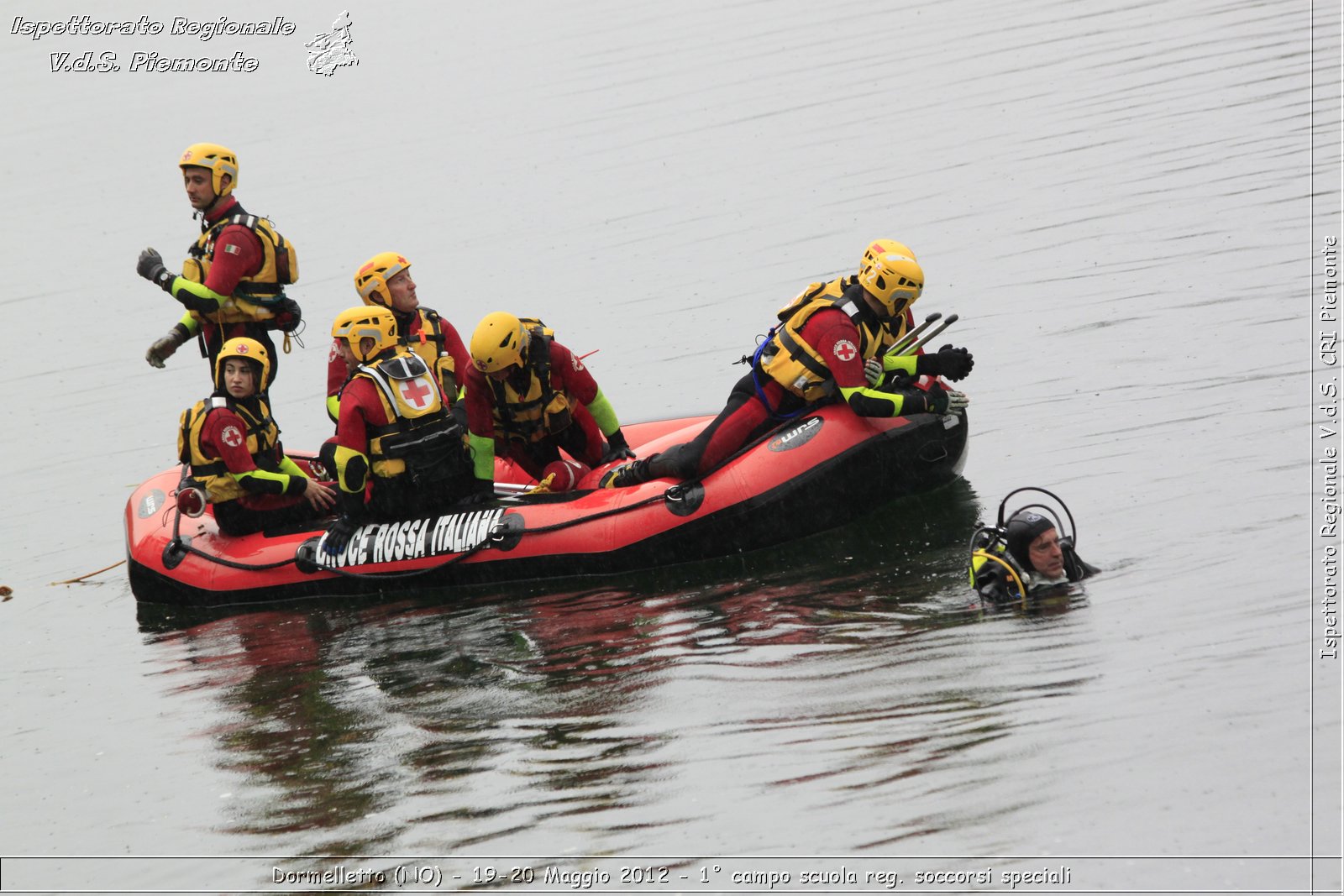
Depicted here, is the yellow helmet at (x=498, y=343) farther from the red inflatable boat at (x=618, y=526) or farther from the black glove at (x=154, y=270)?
the black glove at (x=154, y=270)

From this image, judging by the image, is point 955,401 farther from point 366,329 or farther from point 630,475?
point 366,329

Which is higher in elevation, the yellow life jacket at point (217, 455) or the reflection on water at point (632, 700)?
the yellow life jacket at point (217, 455)

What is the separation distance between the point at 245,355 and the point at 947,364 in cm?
413

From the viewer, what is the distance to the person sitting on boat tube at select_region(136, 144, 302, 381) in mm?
10023

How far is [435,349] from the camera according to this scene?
32.1ft

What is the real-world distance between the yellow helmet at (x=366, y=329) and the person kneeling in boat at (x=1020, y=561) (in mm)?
3748

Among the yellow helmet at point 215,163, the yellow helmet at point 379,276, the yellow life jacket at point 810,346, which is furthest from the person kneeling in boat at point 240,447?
the yellow life jacket at point 810,346

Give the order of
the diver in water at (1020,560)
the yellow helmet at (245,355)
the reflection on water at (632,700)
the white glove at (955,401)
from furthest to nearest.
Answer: the yellow helmet at (245,355) → the white glove at (955,401) → the diver in water at (1020,560) → the reflection on water at (632,700)

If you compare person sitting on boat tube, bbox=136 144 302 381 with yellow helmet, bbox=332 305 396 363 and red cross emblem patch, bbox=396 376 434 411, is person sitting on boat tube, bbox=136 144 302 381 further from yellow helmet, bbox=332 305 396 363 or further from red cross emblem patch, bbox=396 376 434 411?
red cross emblem patch, bbox=396 376 434 411

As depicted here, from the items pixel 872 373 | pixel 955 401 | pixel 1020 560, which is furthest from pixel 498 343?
pixel 1020 560

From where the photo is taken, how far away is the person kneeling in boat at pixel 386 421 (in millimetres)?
9102

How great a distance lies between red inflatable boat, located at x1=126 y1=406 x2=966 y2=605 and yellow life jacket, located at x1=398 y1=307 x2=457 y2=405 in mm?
753

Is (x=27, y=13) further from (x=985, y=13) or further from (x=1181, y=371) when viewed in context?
(x=1181, y=371)

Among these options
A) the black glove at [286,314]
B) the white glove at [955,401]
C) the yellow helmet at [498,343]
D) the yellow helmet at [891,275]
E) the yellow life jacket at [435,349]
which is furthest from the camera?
the black glove at [286,314]
